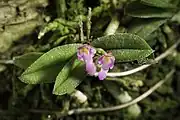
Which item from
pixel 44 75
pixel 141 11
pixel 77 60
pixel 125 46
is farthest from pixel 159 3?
pixel 44 75

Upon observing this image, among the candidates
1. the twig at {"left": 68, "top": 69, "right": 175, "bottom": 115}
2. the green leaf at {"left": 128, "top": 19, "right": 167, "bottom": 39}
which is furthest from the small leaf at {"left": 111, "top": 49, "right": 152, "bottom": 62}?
the twig at {"left": 68, "top": 69, "right": 175, "bottom": 115}

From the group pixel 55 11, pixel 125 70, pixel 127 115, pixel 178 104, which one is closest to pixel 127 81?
pixel 125 70

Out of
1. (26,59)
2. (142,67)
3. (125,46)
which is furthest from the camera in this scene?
(142,67)

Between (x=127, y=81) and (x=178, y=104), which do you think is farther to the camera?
(x=178, y=104)

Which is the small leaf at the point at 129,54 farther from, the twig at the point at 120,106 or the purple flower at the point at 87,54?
the twig at the point at 120,106

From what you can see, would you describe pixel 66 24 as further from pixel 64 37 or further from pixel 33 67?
pixel 33 67

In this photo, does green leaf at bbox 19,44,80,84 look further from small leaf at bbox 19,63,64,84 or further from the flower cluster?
the flower cluster

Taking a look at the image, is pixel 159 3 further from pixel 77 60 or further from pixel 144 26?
pixel 77 60
